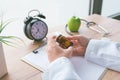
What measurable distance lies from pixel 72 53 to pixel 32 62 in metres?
0.18

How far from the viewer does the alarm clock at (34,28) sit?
2.84 ft

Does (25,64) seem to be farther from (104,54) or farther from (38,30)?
(104,54)

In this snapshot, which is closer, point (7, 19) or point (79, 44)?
point (79, 44)

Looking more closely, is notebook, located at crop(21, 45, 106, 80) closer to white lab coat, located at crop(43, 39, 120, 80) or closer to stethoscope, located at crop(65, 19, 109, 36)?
white lab coat, located at crop(43, 39, 120, 80)

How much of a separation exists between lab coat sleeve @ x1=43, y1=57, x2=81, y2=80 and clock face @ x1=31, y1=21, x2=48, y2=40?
279 millimetres

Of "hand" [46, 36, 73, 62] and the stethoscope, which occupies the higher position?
"hand" [46, 36, 73, 62]

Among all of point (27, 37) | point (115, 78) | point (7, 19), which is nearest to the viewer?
point (115, 78)

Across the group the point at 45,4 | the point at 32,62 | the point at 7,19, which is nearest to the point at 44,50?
the point at 32,62

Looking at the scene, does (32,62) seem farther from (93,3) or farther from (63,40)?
(93,3)

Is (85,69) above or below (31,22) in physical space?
below

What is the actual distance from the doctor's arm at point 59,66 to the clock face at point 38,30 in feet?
0.60

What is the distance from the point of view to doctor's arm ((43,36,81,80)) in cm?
60

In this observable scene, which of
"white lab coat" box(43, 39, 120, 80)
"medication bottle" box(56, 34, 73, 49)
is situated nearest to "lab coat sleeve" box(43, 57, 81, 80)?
"white lab coat" box(43, 39, 120, 80)

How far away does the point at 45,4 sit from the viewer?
153 centimetres
